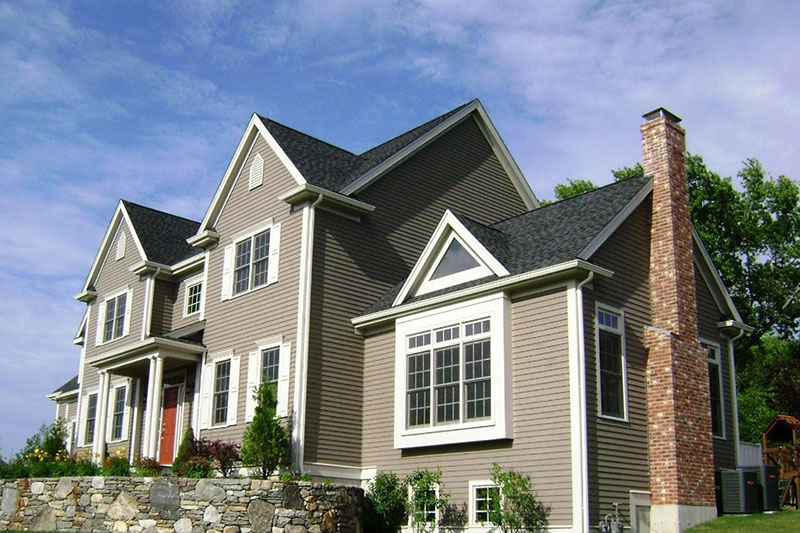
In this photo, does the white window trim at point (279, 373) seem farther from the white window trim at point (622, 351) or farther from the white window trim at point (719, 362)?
the white window trim at point (719, 362)

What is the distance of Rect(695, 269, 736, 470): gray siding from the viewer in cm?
1886

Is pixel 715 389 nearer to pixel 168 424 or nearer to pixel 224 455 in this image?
pixel 224 455

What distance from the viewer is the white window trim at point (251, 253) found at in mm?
20891

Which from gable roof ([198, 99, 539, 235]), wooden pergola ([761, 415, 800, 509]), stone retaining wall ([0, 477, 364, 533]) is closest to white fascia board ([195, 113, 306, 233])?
gable roof ([198, 99, 539, 235])

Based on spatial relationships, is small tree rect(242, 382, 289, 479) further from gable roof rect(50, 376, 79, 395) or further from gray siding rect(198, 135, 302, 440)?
Result: gable roof rect(50, 376, 79, 395)

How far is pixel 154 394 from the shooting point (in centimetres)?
2245

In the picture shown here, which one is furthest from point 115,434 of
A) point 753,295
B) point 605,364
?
point 753,295

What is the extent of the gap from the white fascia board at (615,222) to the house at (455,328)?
58mm

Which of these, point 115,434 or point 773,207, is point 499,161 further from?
point 773,207

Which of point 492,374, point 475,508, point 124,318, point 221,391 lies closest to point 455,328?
point 492,374

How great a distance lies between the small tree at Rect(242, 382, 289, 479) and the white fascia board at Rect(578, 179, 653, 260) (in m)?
7.48

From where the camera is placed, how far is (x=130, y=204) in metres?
29.8

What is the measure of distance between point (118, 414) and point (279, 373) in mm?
9987

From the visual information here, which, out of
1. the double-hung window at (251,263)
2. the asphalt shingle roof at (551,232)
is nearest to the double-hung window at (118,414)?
the double-hung window at (251,263)
